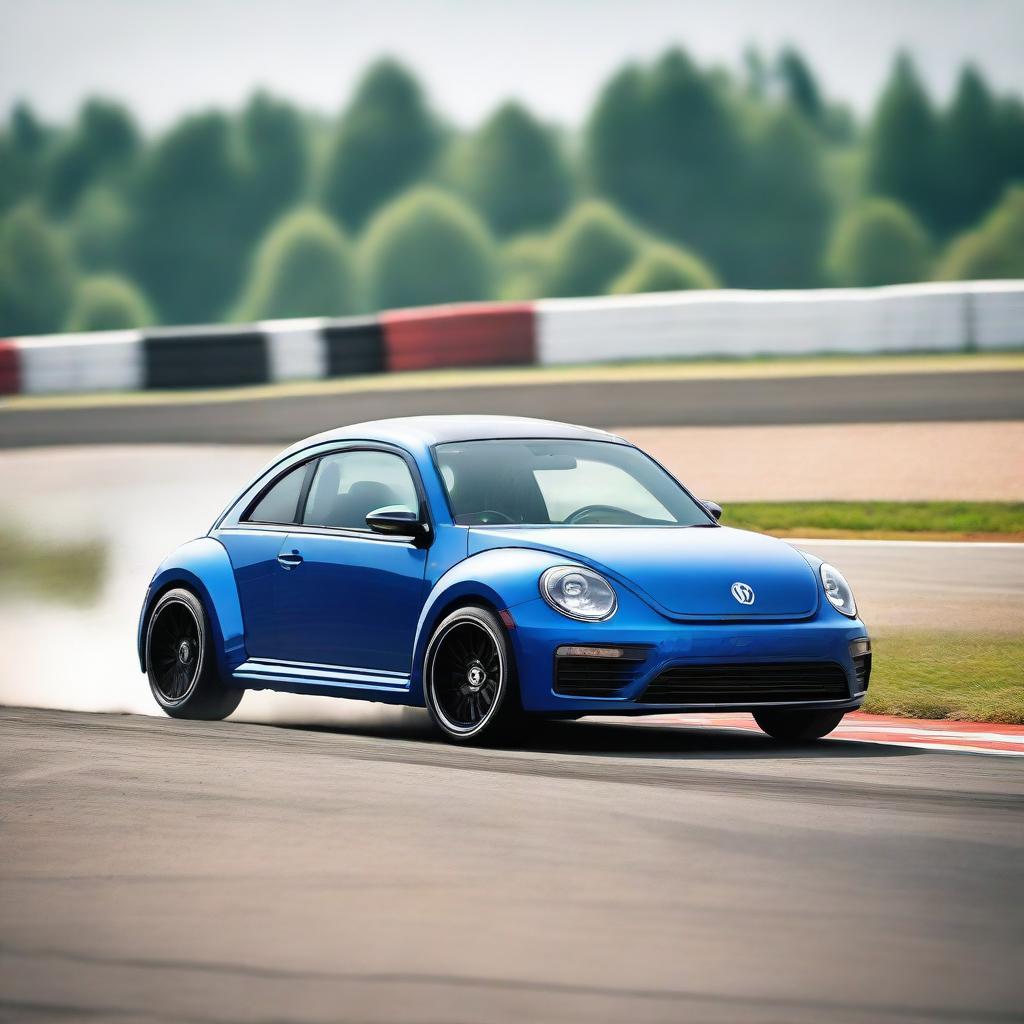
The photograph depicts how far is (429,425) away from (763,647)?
6.59 feet

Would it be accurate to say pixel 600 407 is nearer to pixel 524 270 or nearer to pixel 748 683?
pixel 748 683

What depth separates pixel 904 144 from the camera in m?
106

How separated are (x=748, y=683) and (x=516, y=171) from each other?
321 ft

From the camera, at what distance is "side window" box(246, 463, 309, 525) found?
10.2 metres

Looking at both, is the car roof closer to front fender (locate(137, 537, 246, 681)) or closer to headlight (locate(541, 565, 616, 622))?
front fender (locate(137, 537, 246, 681))

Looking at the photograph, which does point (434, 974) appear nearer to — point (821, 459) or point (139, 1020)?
point (139, 1020)

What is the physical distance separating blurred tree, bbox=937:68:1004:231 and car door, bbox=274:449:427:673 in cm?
9376

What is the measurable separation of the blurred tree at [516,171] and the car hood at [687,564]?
94683 millimetres

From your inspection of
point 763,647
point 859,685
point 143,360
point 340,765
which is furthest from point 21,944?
point 143,360

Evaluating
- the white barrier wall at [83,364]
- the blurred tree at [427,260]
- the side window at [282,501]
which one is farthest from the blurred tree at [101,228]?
the side window at [282,501]

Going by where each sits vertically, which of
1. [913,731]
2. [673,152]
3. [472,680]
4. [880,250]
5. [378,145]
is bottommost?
[913,731]

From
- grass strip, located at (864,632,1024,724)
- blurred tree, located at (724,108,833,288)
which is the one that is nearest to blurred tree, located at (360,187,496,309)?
blurred tree, located at (724,108,833,288)

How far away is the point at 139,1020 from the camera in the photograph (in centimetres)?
446

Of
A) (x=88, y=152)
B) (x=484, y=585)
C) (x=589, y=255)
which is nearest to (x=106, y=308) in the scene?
(x=589, y=255)
